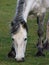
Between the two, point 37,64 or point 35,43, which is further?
point 35,43

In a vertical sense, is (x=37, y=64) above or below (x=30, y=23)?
below

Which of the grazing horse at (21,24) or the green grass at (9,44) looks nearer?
the grazing horse at (21,24)

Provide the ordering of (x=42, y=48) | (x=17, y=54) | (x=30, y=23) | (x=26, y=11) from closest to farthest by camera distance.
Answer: (x=17, y=54) < (x=26, y=11) < (x=42, y=48) < (x=30, y=23)

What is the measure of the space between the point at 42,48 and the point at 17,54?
67.2 inches

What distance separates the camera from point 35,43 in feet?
34.7

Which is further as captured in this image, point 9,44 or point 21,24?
point 9,44

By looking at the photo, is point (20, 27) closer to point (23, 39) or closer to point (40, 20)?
point (23, 39)


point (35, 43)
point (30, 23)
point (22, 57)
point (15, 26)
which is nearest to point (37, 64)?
point (22, 57)

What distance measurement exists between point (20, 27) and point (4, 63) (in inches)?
41.9

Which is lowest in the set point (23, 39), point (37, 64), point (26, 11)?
point (37, 64)

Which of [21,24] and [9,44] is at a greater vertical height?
[21,24]

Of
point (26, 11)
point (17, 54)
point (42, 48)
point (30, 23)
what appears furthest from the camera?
point (30, 23)

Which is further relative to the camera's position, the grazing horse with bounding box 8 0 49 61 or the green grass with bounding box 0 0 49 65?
the green grass with bounding box 0 0 49 65

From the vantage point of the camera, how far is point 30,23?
1359cm
